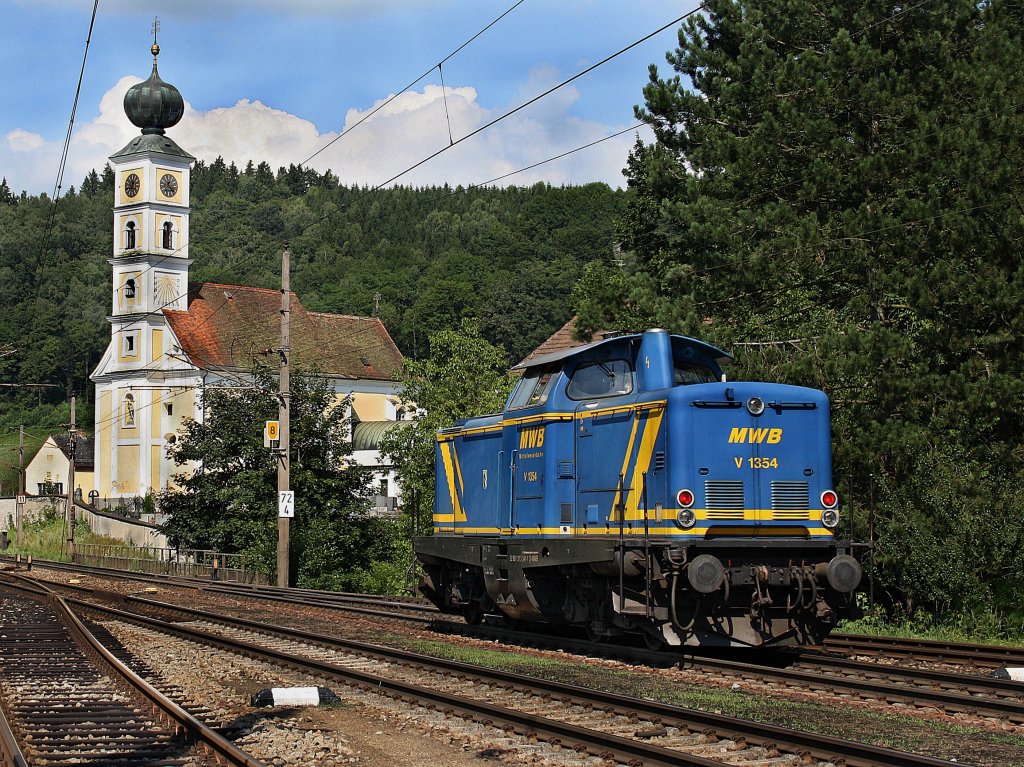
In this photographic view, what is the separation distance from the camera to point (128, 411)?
78.8 metres

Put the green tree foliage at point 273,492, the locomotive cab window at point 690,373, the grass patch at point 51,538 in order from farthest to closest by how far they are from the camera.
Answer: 1. the grass patch at point 51,538
2. the green tree foliage at point 273,492
3. the locomotive cab window at point 690,373

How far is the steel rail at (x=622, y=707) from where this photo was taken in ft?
28.4

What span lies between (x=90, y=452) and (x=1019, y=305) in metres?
89.1

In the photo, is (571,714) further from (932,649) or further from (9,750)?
(932,649)

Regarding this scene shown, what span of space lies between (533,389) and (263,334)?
65239 mm

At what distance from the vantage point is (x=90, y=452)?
9719 cm

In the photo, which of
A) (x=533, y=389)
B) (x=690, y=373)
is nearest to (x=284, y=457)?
(x=533, y=389)

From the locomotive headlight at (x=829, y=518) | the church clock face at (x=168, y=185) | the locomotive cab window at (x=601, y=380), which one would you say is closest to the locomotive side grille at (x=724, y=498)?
the locomotive headlight at (x=829, y=518)

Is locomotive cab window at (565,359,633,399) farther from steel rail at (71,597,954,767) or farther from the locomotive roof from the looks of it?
steel rail at (71,597,954,767)

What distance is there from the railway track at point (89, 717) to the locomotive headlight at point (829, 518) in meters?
8.08

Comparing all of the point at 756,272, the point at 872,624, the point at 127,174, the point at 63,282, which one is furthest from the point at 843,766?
the point at 63,282

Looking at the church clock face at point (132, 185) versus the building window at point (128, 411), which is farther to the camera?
the building window at point (128, 411)

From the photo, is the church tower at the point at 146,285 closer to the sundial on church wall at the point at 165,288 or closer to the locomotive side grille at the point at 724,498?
the sundial on church wall at the point at 165,288

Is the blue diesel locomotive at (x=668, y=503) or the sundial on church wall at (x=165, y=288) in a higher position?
the sundial on church wall at (x=165, y=288)
